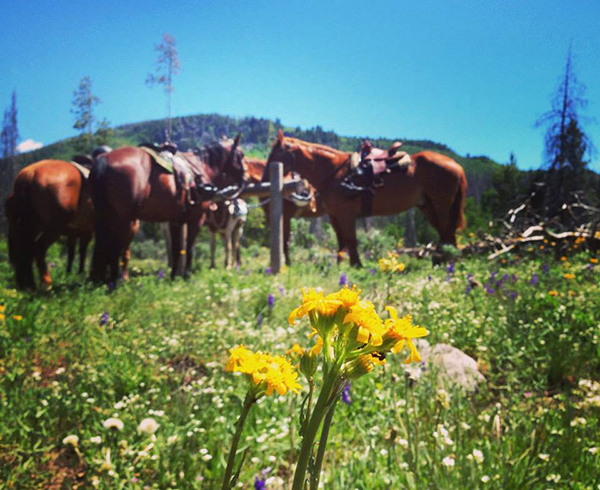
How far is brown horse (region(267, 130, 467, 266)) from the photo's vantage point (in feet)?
25.4

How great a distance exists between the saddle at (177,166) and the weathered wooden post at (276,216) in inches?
56.9

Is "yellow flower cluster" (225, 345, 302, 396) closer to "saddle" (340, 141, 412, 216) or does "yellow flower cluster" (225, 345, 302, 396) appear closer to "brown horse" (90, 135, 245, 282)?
"brown horse" (90, 135, 245, 282)

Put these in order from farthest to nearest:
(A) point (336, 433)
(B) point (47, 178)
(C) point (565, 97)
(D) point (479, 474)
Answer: (C) point (565, 97)
(B) point (47, 178)
(A) point (336, 433)
(D) point (479, 474)

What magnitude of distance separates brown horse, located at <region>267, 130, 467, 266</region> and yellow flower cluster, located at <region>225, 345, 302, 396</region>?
6.97 metres

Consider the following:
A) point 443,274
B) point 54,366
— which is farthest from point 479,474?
point 443,274

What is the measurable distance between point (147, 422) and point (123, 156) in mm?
4729

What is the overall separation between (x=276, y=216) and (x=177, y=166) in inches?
77.7

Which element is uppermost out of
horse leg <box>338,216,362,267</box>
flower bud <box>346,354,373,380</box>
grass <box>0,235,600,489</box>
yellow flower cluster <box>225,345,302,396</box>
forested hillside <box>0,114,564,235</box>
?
forested hillside <box>0,114,564,235</box>

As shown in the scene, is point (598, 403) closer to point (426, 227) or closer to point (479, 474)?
point (479, 474)

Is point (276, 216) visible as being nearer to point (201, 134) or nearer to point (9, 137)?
point (9, 137)

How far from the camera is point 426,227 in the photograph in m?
28.2

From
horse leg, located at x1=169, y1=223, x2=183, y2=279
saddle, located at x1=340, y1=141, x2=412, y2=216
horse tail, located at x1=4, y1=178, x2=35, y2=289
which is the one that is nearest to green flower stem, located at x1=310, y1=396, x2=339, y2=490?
horse tail, located at x1=4, y1=178, x2=35, y2=289

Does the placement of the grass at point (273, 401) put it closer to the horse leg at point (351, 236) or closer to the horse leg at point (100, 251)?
the horse leg at point (100, 251)

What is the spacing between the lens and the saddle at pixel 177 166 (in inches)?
235
